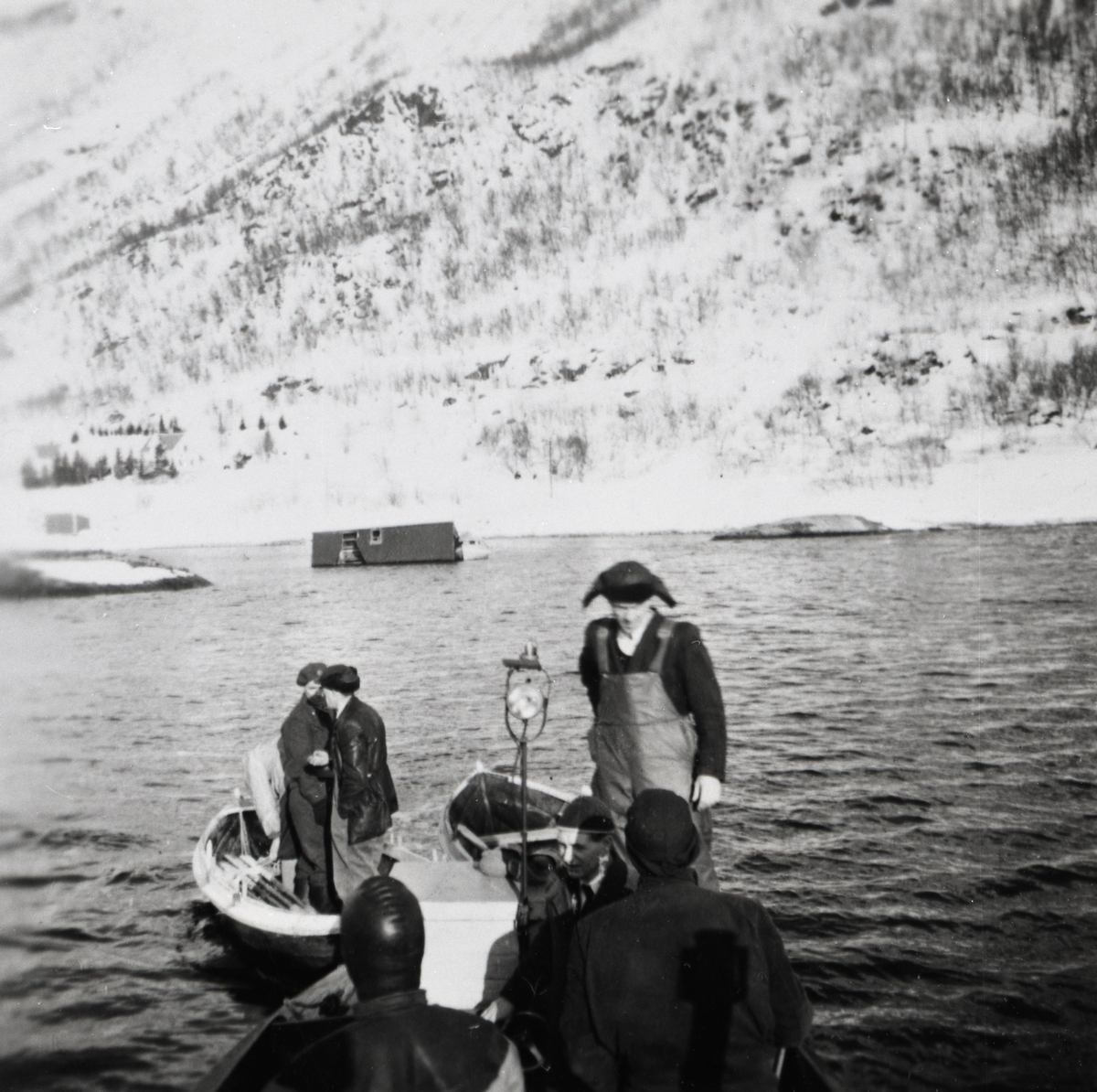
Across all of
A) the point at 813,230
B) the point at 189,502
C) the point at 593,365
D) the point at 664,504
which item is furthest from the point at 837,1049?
the point at 813,230

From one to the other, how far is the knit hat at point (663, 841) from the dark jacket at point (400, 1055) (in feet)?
2.94

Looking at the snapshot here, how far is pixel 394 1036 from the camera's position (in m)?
2.64

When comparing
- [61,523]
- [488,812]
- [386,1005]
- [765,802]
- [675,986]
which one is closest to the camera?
[61,523]

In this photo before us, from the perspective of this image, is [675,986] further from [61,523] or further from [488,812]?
[488,812]

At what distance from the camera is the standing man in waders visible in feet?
18.4

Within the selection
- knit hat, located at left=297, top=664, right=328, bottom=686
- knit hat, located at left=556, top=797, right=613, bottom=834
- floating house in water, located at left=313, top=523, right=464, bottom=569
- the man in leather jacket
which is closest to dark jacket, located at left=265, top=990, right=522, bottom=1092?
knit hat, located at left=556, top=797, right=613, bottom=834

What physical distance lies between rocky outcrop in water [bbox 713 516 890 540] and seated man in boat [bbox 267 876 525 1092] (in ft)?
269

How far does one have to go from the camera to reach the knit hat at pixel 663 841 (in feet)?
11.2

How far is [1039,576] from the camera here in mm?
42719

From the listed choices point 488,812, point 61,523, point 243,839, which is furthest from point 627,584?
point 243,839

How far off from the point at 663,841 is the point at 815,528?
83.4 m

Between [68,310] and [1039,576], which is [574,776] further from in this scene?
[1039,576]

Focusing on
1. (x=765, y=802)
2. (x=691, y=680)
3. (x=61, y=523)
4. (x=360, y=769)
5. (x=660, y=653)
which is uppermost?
(x=61, y=523)

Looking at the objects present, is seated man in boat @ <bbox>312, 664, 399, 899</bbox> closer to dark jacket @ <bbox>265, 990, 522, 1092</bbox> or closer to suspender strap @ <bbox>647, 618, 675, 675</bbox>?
suspender strap @ <bbox>647, 618, 675, 675</bbox>
